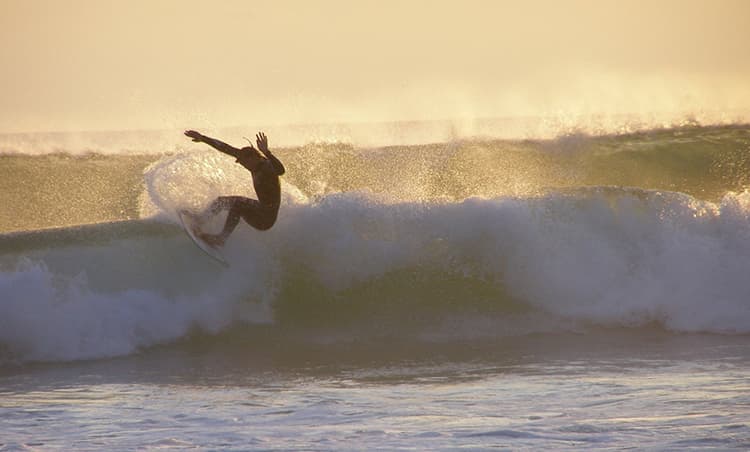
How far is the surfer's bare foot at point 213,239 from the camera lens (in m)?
13.0

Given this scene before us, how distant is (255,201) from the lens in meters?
12.8

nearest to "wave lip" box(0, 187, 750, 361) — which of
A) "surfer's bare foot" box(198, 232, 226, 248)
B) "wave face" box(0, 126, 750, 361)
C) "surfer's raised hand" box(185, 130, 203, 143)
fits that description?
"wave face" box(0, 126, 750, 361)

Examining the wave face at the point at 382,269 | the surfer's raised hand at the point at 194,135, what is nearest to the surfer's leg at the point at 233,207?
the wave face at the point at 382,269

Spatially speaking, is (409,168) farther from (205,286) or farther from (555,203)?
(205,286)

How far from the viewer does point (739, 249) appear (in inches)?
541

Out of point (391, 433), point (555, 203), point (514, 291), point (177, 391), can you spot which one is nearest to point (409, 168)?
point (555, 203)

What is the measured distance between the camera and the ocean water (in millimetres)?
7984

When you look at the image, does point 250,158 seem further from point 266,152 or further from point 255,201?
point 255,201

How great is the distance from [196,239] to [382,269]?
2057 millimetres

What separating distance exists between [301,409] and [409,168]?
8113 millimetres

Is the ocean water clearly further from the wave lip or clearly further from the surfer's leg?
the surfer's leg

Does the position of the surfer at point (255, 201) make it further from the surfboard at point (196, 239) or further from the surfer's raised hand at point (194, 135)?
the surfer's raised hand at point (194, 135)

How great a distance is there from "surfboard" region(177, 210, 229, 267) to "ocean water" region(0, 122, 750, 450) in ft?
0.48

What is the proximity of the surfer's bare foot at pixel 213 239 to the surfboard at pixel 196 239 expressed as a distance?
3 cm
